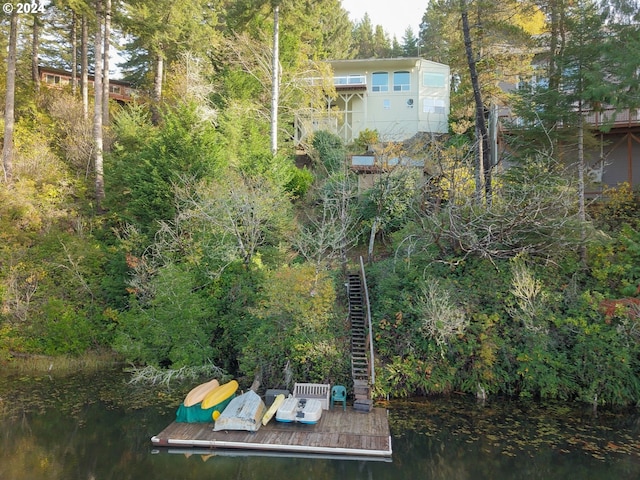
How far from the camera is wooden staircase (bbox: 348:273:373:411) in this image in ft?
45.6

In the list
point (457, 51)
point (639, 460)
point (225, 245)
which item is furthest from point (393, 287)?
point (457, 51)

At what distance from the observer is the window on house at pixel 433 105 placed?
33812mm

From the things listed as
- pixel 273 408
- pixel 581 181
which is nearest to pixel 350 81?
pixel 581 181

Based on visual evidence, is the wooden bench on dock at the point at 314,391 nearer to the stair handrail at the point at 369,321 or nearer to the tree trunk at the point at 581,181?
the stair handrail at the point at 369,321

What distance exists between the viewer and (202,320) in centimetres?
1686

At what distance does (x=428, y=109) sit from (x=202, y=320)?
24.9 m

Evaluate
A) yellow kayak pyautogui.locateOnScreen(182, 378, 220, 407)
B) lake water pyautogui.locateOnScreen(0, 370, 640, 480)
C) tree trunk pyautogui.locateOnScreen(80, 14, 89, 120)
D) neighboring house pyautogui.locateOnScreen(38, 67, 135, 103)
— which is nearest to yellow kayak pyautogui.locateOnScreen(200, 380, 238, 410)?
yellow kayak pyautogui.locateOnScreen(182, 378, 220, 407)

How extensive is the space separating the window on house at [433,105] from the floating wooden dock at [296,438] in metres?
26.8

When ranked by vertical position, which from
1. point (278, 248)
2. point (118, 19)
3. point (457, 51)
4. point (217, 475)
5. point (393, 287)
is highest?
point (118, 19)

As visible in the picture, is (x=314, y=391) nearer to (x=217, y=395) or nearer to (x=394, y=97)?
(x=217, y=395)

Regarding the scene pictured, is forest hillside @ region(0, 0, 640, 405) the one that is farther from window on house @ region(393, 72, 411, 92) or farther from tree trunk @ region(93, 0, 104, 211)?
window on house @ region(393, 72, 411, 92)

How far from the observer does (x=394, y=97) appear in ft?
111

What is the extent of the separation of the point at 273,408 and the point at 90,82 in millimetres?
33919

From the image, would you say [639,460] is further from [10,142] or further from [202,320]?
[10,142]
